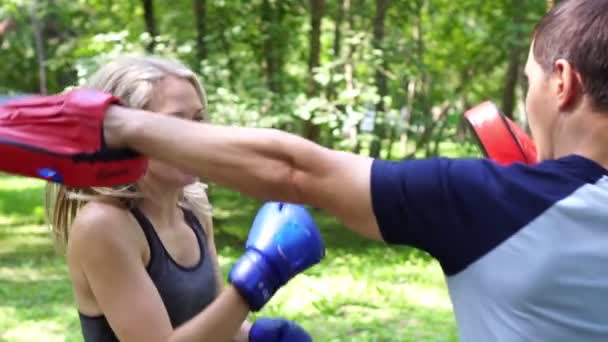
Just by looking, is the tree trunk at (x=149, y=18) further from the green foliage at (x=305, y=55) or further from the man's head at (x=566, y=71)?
the man's head at (x=566, y=71)

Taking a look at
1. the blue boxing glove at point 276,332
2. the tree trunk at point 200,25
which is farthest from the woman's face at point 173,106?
the tree trunk at point 200,25

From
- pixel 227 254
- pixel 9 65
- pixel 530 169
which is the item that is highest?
pixel 530 169

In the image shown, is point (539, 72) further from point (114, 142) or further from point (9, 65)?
point (9, 65)

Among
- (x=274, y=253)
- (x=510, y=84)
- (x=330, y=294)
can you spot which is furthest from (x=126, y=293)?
(x=510, y=84)

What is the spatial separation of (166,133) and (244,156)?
111 mm

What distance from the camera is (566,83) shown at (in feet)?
3.57

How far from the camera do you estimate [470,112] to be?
5.96 ft

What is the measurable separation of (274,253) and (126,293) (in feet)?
1.07

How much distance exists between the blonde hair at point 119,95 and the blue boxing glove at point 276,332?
49 centimetres

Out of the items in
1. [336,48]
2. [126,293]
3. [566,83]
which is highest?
[566,83]

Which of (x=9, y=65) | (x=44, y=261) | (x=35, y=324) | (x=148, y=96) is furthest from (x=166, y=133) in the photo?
(x=9, y=65)

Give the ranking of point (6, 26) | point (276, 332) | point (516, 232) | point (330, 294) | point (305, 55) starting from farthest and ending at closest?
point (6, 26) < point (305, 55) < point (330, 294) < point (276, 332) < point (516, 232)

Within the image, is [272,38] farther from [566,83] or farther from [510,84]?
[566,83]

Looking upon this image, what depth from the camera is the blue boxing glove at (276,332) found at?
2004 millimetres
